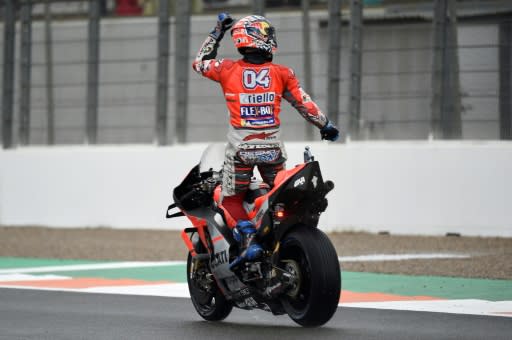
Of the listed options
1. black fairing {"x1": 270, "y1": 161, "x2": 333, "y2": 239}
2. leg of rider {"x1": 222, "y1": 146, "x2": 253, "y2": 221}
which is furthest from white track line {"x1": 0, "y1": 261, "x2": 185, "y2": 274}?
black fairing {"x1": 270, "y1": 161, "x2": 333, "y2": 239}

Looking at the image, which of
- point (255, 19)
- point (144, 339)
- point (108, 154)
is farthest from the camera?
point (108, 154)

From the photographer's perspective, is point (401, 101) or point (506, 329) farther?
point (401, 101)

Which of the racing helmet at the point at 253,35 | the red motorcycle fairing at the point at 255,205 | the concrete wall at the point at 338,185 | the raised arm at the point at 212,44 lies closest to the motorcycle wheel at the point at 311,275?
the red motorcycle fairing at the point at 255,205

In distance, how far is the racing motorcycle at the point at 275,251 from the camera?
709 cm

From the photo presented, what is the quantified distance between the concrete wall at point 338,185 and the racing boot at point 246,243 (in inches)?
293

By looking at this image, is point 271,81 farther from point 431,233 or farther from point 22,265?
point 431,233

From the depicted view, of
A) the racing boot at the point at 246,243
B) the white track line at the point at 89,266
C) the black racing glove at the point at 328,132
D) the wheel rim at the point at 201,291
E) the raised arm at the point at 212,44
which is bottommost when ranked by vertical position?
the white track line at the point at 89,266

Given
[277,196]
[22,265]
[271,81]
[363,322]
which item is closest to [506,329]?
[363,322]

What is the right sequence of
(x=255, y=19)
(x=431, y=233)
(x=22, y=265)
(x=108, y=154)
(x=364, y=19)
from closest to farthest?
(x=255, y=19)
(x=22, y=265)
(x=431, y=233)
(x=364, y=19)
(x=108, y=154)

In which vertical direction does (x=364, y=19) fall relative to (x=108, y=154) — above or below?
above

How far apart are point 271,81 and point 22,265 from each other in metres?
6.36

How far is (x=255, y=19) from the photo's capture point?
7.84 meters

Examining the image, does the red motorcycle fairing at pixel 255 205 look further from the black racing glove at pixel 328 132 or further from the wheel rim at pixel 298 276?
the black racing glove at pixel 328 132

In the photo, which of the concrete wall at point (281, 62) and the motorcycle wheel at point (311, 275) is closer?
the motorcycle wheel at point (311, 275)
